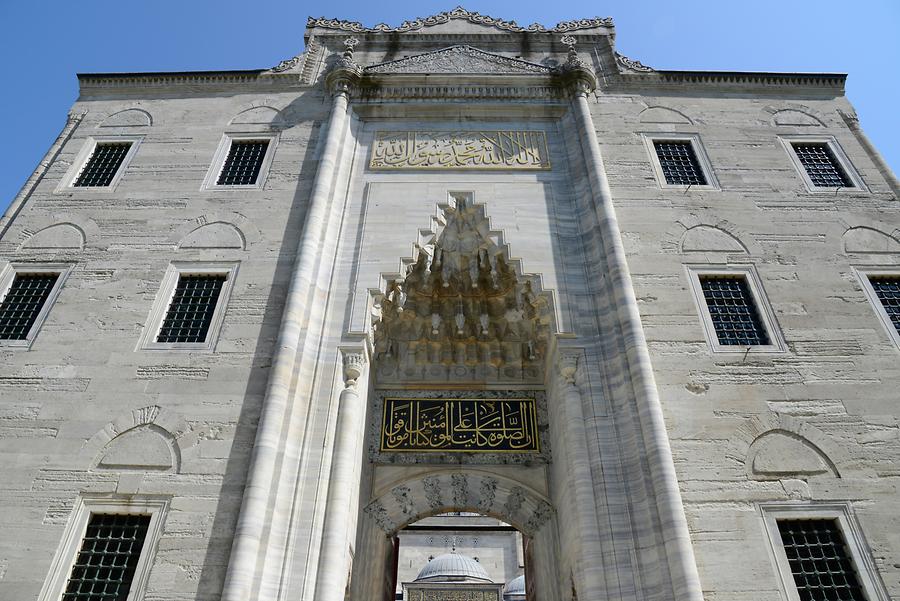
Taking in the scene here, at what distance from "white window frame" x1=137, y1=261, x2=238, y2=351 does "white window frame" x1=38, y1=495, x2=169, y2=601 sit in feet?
7.46

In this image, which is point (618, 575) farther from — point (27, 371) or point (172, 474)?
point (27, 371)

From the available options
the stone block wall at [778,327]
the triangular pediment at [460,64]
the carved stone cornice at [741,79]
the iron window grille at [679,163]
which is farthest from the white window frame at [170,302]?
the carved stone cornice at [741,79]

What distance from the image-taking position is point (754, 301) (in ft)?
31.9

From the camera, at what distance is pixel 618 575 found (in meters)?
7.14

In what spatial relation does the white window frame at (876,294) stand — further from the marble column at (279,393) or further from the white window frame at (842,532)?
the marble column at (279,393)

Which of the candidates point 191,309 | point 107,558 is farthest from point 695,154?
point 107,558

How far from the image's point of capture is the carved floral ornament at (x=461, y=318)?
10.8m

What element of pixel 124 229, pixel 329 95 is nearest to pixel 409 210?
pixel 329 95

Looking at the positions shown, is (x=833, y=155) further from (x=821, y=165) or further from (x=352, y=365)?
(x=352, y=365)

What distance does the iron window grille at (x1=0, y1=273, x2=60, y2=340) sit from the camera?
953 cm

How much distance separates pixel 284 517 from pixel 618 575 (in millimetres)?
4029

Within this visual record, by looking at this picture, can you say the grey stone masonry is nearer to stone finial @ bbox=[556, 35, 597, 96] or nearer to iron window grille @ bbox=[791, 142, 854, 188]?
stone finial @ bbox=[556, 35, 597, 96]

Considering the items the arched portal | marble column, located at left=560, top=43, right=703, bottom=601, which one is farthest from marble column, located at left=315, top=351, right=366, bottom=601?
marble column, located at left=560, top=43, right=703, bottom=601

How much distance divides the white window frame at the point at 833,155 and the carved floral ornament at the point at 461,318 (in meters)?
5.91
